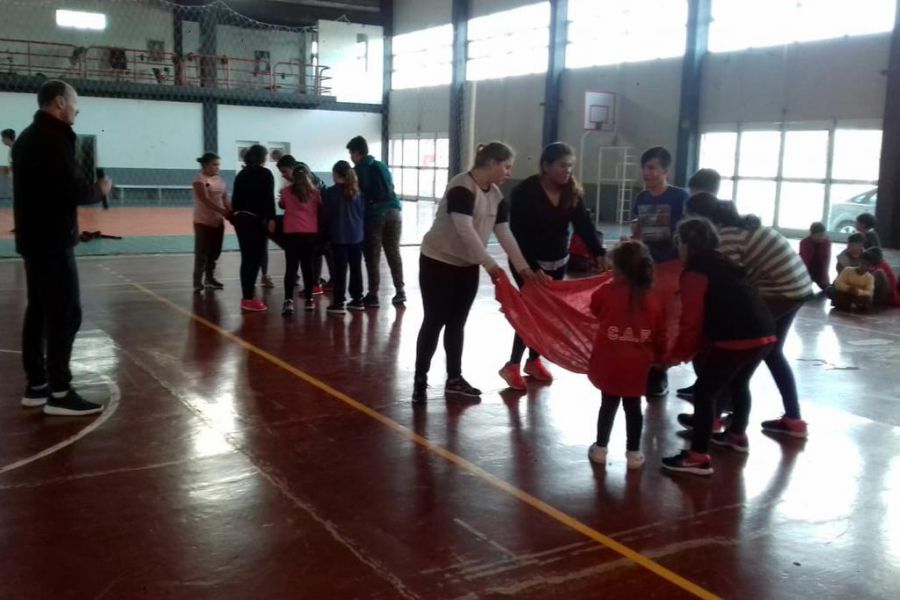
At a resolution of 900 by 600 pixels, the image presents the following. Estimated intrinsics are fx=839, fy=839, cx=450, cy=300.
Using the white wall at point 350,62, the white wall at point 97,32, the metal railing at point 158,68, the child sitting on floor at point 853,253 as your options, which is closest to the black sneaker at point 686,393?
the child sitting on floor at point 853,253

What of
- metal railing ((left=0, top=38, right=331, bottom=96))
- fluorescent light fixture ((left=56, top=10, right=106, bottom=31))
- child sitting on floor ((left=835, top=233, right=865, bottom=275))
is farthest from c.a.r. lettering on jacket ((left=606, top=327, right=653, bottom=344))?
fluorescent light fixture ((left=56, top=10, right=106, bottom=31))

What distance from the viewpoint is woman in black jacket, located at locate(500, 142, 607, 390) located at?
5.73 meters

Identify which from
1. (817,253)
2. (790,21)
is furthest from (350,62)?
(817,253)

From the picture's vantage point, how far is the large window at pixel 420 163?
31.2 meters

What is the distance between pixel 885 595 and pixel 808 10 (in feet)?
61.9

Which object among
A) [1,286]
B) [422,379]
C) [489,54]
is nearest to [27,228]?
[422,379]

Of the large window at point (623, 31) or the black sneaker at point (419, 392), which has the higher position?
the large window at point (623, 31)

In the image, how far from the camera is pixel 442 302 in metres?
5.45

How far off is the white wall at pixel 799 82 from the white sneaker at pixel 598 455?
16544 mm

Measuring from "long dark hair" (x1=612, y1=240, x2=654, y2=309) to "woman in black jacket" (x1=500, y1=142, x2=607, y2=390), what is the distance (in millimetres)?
1533

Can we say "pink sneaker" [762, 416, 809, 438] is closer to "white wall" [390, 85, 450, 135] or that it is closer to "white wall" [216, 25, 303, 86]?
"white wall" [390, 85, 450, 135]

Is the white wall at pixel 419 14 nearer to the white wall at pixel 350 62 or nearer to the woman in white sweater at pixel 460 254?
the white wall at pixel 350 62

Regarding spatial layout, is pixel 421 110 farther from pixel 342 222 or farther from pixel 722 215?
pixel 722 215

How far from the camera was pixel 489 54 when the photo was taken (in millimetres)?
28859
